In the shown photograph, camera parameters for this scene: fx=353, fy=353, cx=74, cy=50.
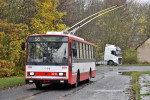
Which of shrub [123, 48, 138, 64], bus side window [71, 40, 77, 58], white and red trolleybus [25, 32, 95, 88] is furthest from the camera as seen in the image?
shrub [123, 48, 138, 64]

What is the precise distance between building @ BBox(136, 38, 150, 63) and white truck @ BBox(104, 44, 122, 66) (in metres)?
11.7

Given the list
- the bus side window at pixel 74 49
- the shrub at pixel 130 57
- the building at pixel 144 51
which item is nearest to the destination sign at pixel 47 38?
the bus side window at pixel 74 49

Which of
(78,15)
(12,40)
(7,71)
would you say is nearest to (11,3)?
(12,40)

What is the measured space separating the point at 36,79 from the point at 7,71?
947cm

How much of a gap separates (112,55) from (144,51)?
46.7ft

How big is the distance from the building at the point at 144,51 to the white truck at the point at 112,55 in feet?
38.4

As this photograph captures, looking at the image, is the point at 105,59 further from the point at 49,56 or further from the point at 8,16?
the point at 49,56

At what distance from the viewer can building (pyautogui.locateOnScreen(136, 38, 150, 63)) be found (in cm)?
7294

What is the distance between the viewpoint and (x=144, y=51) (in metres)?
73.6

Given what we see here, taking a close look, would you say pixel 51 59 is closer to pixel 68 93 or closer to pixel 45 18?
pixel 68 93

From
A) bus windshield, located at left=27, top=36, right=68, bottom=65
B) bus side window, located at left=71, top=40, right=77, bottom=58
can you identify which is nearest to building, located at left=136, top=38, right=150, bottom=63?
bus side window, located at left=71, top=40, right=77, bottom=58

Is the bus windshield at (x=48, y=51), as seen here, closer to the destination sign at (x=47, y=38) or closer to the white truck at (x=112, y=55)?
the destination sign at (x=47, y=38)

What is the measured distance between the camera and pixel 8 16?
3073 centimetres

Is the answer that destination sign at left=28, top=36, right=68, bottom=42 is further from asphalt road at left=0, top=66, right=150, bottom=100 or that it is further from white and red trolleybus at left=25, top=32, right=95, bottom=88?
asphalt road at left=0, top=66, right=150, bottom=100
